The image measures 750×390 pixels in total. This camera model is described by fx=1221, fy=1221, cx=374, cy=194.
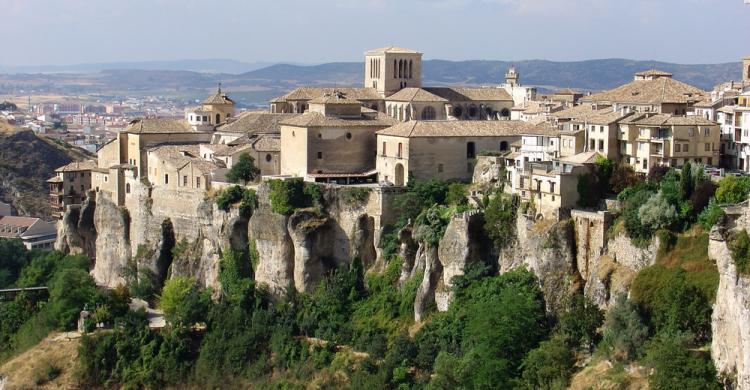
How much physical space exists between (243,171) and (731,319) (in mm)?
25685

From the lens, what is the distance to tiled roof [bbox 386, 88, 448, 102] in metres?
60.5

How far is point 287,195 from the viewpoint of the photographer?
169 feet

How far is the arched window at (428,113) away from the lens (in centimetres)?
6066

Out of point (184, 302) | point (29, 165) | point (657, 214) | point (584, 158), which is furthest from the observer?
point (29, 165)

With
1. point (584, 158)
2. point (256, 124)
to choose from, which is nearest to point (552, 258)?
point (584, 158)

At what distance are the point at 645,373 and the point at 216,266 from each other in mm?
23727

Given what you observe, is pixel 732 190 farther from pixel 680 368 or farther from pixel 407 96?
pixel 407 96

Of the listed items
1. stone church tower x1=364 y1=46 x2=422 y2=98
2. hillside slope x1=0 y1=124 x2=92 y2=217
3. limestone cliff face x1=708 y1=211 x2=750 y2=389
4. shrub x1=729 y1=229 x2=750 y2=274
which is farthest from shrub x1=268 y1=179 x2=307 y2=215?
hillside slope x1=0 y1=124 x2=92 y2=217

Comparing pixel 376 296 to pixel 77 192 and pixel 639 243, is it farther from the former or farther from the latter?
pixel 77 192

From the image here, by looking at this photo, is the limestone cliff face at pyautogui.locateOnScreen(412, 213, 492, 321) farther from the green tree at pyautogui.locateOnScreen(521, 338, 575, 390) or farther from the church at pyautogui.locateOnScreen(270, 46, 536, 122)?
the church at pyautogui.locateOnScreen(270, 46, 536, 122)

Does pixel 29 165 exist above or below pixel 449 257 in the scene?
below

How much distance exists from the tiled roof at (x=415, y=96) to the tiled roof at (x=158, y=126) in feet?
34.8

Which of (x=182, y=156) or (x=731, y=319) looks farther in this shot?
(x=182, y=156)

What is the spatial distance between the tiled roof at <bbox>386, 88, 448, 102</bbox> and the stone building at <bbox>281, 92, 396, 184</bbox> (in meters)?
5.46
